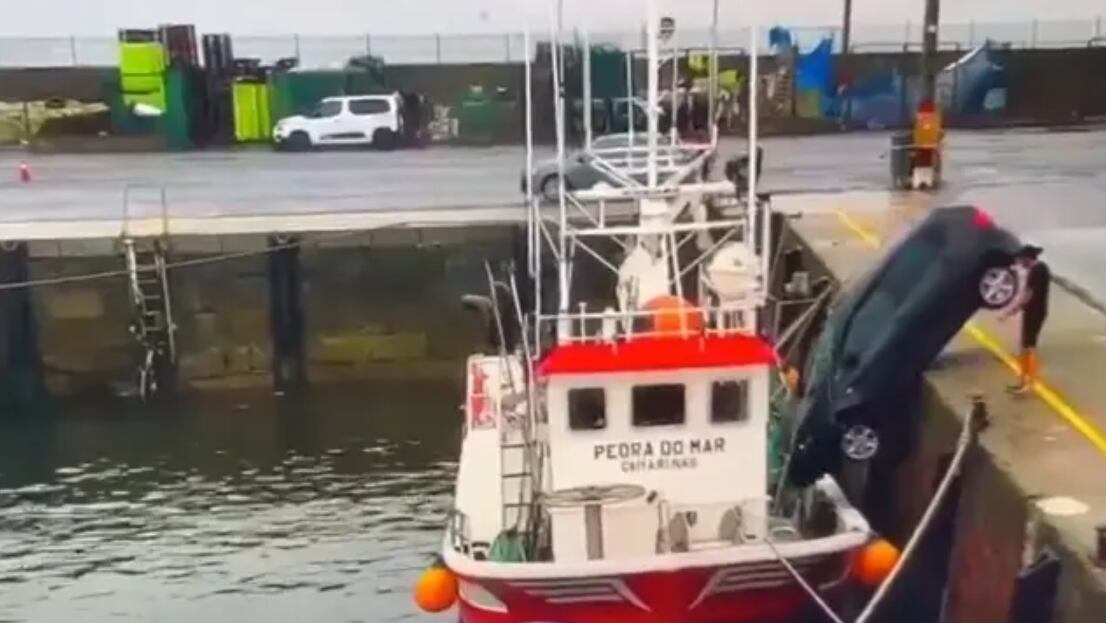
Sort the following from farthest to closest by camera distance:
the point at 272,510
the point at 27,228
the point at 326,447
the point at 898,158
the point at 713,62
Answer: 1. the point at 898,158
2. the point at 27,228
3. the point at 326,447
4. the point at 272,510
5. the point at 713,62

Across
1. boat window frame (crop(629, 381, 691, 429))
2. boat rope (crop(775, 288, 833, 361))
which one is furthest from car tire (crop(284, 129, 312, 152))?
boat window frame (crop(629, 381, 691, 429))

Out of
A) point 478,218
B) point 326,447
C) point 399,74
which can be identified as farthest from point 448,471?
point 399,74

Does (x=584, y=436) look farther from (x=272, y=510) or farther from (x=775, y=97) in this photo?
(x=775, y=97)

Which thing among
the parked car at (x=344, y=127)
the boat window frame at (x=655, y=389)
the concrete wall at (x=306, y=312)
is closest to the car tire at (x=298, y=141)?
the parked car at (x=344, y=127)

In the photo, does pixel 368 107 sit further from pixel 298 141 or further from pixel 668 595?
pixel 668 595

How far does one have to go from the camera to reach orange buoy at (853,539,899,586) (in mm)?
12828

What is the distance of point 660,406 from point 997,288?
3582mm

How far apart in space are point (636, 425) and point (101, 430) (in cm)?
1276

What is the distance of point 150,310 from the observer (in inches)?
961

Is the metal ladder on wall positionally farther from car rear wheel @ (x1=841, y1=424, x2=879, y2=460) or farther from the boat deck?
car rear wheel @ (x1=841, y1=424, x2=879, y2=460)

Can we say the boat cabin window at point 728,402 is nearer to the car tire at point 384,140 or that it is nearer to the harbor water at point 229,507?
the harbor water at point 229,507

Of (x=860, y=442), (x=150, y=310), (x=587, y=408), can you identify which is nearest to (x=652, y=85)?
(x=587, y=408)

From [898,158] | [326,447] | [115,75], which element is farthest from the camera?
[115,75]

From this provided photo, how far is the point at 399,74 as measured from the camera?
37125mm
